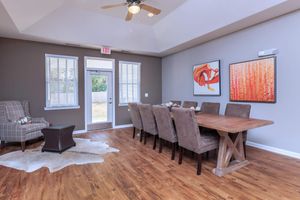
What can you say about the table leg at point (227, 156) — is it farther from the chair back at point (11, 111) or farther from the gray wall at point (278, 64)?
the chair back at point (11, 111)

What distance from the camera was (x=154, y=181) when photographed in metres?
2.39

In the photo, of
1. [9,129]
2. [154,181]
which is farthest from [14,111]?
[154,181]

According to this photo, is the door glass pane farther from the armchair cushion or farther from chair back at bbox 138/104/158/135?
chair back at bbox 138/104/158/135

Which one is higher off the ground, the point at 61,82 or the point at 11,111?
the point at 61,82

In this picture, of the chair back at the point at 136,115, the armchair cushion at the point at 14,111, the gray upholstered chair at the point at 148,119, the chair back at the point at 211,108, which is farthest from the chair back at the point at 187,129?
the armchair cushion at the point at 14,111

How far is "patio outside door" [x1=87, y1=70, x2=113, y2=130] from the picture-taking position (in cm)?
554

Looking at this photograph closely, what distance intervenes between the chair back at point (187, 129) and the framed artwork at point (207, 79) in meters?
2.33

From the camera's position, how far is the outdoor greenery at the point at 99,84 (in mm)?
5586

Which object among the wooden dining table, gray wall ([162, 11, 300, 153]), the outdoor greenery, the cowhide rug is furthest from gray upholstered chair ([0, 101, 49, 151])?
gray wall ([162, 11, 300, 153])

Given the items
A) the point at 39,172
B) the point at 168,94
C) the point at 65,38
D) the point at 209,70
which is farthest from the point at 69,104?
the point at 209,70

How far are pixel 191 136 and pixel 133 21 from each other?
12.4 ft

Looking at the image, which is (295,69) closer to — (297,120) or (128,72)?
(297,120)

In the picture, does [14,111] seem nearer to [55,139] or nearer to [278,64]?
[55,139]

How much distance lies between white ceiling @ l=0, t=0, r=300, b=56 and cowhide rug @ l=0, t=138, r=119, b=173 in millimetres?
2578
